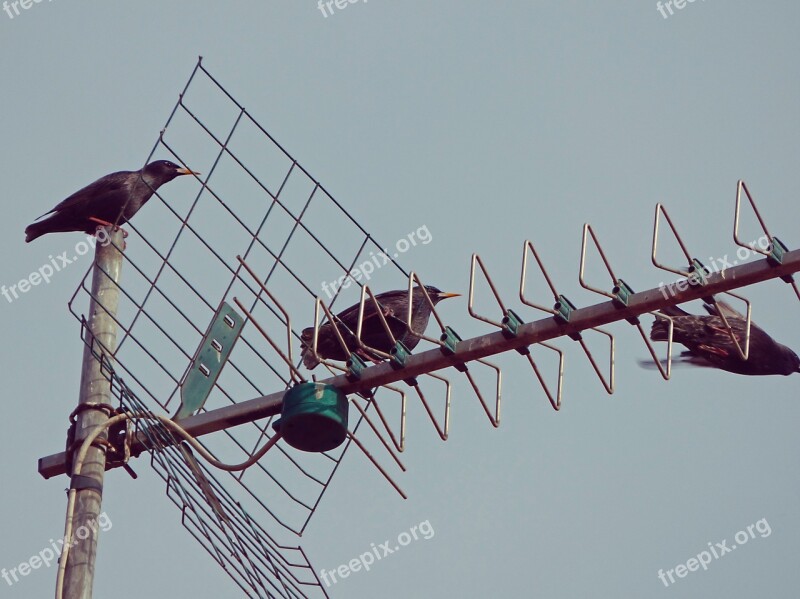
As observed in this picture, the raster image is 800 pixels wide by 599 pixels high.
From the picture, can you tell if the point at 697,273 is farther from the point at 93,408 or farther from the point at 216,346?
A: the point at 93,408

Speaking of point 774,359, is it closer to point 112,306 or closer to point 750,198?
point 750,198

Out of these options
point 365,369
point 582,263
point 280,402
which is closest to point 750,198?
point 582,263

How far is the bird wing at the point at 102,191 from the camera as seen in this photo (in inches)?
307

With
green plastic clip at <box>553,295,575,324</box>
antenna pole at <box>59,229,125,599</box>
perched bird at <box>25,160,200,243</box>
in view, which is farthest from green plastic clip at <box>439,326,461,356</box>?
perched bird at <box>25,160,200,243</box>

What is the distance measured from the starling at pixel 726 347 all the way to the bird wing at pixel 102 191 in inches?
147

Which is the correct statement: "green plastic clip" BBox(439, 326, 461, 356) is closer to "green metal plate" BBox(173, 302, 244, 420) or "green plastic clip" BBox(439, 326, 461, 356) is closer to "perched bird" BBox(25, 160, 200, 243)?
"green metal plate" BBox(173, 302, 244, 420)

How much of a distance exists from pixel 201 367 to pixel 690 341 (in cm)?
201

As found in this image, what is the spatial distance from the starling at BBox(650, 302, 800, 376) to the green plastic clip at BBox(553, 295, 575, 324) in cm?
152

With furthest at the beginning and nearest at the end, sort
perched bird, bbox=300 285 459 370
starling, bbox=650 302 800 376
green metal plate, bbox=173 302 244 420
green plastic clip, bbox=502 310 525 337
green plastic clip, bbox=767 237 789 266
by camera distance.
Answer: perched bird, bbox=300 285 459 370, starling, bbox=650 302 800 376, green metal plate, bbox=173 302 244 420, green plastic clip, bbox=502 310 525 337, green plastic clip, bbox=767 237 789 266

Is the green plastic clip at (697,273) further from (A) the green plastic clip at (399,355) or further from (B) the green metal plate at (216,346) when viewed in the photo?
(B) the green metal plate at (216,346)

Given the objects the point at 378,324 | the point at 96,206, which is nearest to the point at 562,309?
the point at 378,324

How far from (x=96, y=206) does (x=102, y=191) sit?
11cm

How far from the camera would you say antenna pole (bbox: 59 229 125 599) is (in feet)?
12.5

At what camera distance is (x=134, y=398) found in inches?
163
